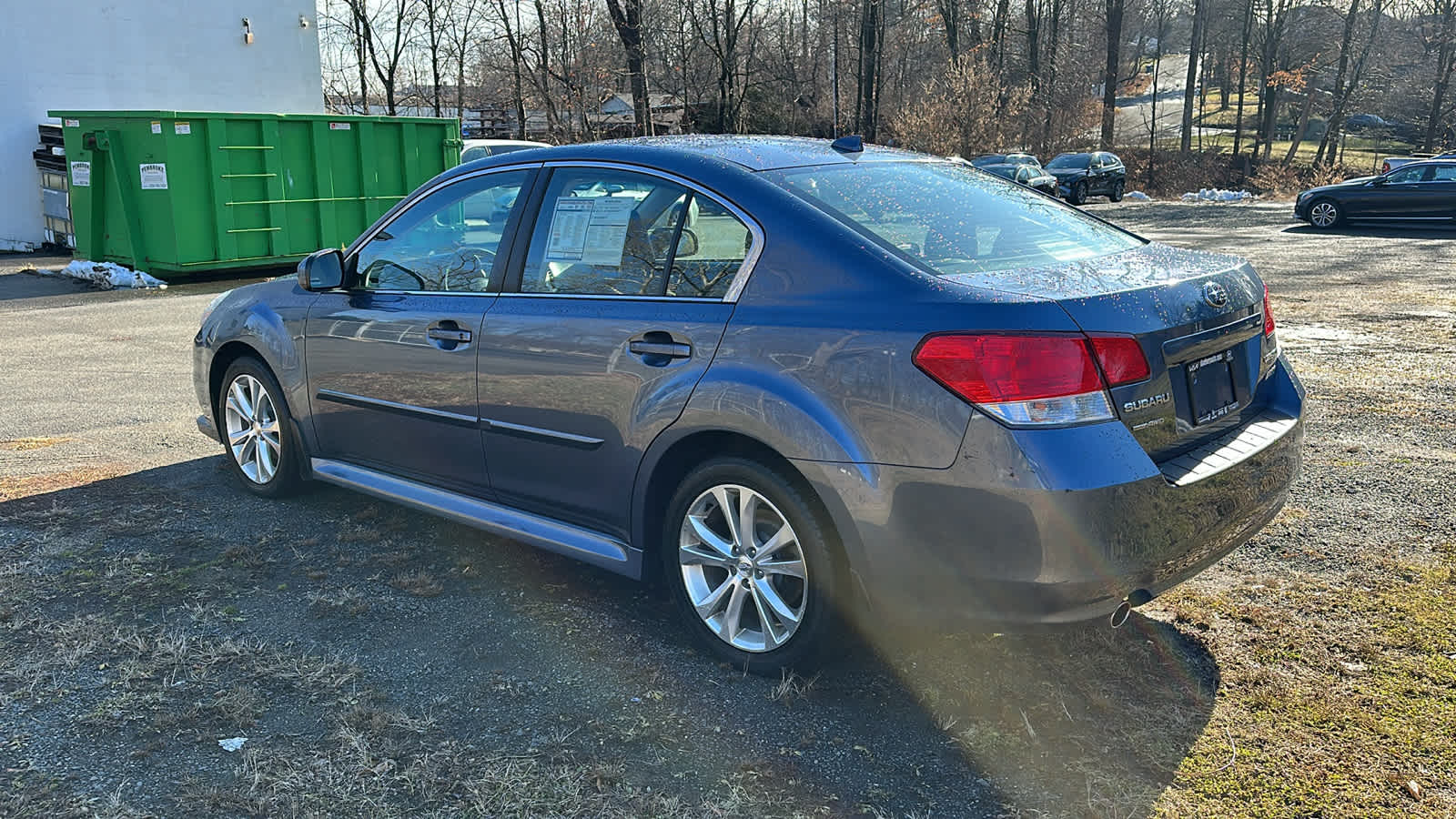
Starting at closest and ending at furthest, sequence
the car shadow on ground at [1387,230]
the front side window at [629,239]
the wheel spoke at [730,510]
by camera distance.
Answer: the wheel spoke at [730,510]
the front side window at [629,239]
the car shadow on ground at [1387,230]

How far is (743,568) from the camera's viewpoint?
3443 mm

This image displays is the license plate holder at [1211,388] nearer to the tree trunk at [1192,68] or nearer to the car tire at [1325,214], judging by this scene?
the car tire at [1325,214]

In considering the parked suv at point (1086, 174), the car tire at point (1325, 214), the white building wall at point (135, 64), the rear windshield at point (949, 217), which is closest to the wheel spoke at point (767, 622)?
the rear windshield at point (949, 217)

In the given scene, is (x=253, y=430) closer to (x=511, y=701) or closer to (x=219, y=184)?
(x=511, y=701)

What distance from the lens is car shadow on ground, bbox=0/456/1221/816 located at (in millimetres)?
2881

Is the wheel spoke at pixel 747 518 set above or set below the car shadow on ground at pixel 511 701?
above

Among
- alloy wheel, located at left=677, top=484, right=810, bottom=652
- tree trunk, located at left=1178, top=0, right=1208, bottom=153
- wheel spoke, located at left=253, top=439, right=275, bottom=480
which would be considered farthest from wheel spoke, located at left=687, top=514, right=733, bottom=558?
tree trunk, located at left=1178, top=0, right=1208, bottom=153

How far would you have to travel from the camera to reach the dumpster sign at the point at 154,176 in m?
14.1

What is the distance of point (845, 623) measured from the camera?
10.6ft

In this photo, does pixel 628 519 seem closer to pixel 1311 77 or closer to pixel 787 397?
pixel 787 397

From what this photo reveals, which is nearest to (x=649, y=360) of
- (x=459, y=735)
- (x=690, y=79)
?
(x=459, y=735)

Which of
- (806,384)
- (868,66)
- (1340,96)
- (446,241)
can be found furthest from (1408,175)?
(868,66)

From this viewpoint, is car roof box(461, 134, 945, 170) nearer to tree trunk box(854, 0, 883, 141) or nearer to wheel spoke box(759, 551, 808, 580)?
wheel spoke box(759, 551, 808, 580)

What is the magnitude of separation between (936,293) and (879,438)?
407 millimetres
